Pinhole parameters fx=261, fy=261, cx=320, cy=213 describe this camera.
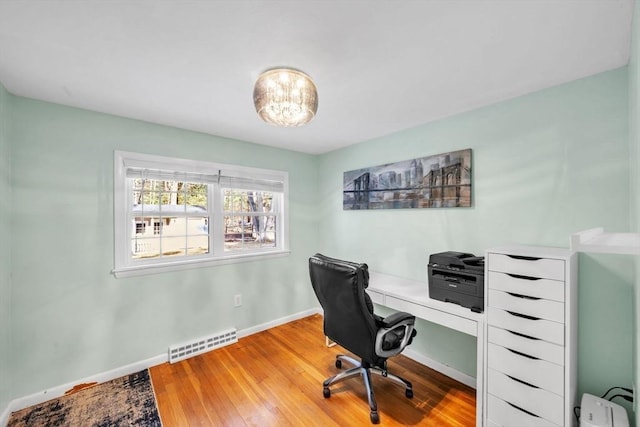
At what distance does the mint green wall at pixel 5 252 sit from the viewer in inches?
69.8

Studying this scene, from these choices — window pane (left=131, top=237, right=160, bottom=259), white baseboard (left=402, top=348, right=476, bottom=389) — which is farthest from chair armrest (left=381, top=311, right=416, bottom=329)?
window pane (left=131, top=237, right=160, bottom=259)

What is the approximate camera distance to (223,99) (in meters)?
2.02

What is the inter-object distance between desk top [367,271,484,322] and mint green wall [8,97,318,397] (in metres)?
1.78

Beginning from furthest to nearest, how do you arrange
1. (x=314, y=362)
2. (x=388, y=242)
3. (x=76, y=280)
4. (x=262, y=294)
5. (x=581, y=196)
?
(x=262, y=294) → (x=388, y=242) → (x=314, y=362) → (x=76, y=280) → (x=581, y=196)

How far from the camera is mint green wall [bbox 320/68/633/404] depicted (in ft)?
5.18

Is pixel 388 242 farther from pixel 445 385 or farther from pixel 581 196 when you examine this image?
pixel 581 196

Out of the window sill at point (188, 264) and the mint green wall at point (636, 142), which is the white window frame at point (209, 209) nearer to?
the window sill at point (188, 264)

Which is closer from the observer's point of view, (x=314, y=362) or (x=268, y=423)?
(x=268, y=423)

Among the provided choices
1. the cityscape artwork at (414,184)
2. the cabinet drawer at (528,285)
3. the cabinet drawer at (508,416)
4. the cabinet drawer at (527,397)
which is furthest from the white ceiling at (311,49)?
the cabinet drawer at (508,416)

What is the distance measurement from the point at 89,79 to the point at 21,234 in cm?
127

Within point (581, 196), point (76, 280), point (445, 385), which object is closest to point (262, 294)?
point (76, 280)

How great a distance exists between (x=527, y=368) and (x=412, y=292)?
876 millimetres

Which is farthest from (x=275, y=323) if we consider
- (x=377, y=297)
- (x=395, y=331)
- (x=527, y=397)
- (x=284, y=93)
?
(x=284, y=93)

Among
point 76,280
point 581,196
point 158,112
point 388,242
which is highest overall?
point 158,112
